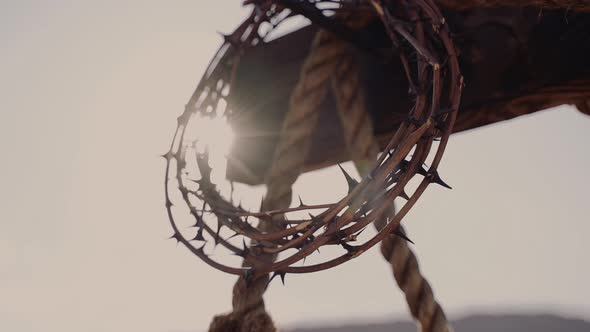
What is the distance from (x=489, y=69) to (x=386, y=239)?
0.31m

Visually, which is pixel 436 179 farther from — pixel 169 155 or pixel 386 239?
pixel 169 155

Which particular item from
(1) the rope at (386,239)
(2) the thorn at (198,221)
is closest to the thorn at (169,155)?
(2) the thorn at (198,221)

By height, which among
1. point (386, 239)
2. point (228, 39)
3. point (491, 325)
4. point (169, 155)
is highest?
point (228, 39)

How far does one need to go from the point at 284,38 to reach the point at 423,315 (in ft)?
2.23

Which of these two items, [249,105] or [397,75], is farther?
[249,105]

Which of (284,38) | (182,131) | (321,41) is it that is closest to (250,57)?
(284,38)

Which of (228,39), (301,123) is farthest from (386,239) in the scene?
(228,39)

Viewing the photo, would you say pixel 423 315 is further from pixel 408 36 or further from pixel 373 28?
pixel 373 28

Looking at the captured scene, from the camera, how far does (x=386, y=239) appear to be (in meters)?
0.75

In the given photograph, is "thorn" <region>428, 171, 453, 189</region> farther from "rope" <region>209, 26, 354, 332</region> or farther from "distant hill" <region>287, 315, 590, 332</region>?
"distant hill" <region>287, 315, 590, 332</region>

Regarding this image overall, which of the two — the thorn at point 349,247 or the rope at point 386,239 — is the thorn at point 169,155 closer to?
the rope at point 386,239

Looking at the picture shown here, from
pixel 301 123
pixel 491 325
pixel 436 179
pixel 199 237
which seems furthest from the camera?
pixel 491 325

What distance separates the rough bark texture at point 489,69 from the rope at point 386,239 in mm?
78

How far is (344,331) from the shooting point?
6.73 m
